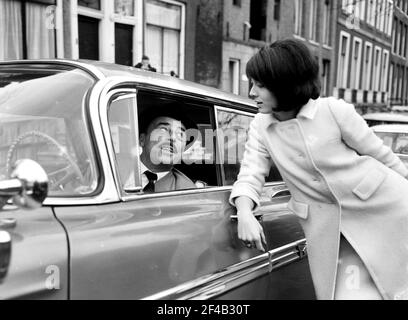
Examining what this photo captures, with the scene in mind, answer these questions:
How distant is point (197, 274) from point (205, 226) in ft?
0.76

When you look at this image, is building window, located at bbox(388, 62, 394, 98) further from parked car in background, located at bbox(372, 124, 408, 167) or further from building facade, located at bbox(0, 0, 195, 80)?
parked car in background, located at bbox(372, 124, 408, 167)

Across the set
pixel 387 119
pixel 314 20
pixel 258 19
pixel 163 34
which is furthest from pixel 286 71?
pixel 314 20

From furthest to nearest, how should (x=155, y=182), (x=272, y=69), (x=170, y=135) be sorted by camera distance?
1. (x=170, y=135)
2. (x=155, y=182)
3. (x=272, y=69)

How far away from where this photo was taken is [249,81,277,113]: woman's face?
204 cm

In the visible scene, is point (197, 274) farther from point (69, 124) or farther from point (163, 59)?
point (163, 59)

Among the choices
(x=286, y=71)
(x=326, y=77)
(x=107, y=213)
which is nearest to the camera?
(x=107, y=213)

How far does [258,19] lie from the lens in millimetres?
Answer: 20312

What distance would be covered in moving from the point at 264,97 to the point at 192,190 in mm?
601

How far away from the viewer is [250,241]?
6.78 ft

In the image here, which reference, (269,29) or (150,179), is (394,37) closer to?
(269,29)

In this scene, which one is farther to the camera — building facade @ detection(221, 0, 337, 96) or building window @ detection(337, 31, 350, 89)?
building window @ detection(337, 31, 350, 89)

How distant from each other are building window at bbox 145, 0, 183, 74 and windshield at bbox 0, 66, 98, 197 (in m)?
11.8

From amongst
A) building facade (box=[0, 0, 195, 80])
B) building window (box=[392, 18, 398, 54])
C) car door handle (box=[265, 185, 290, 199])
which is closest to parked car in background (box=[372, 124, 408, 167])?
car door handle (box=[265, 185, 290, 199])
